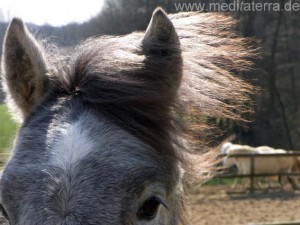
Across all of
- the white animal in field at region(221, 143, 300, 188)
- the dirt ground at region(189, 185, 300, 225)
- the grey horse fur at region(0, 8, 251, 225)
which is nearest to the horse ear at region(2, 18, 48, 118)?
the grey horse fur at region(0, 8, 251, 225)

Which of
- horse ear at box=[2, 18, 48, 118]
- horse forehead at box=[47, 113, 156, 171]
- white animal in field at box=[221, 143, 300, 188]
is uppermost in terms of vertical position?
horse ear at box=[2, 18, 48, 118]

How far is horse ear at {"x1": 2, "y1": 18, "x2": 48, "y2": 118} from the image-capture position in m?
2.10

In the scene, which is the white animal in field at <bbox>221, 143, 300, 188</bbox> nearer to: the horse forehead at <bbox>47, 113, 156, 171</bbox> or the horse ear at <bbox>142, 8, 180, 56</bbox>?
the horse ear at <bbox>142, 8, 180, 56</bbox>

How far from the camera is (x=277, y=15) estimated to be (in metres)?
15.6

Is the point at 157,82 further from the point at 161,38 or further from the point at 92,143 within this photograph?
the point at 92,143

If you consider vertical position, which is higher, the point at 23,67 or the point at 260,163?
the point at 23,67

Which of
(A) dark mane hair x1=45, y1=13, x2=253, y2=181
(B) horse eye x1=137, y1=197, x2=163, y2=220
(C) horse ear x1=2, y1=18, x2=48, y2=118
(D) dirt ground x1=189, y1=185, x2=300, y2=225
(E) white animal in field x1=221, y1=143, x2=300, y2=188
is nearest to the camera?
(B) horse eye x1=137, y1=197, x2=163, y2=220

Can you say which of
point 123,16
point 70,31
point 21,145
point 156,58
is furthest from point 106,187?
point 123,16

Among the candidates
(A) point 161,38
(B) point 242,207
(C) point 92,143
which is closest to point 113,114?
(C) point 92,143

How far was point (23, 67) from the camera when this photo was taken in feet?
7.07

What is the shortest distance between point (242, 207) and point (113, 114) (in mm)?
9968

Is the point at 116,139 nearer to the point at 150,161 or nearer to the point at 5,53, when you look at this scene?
the point at 150,161

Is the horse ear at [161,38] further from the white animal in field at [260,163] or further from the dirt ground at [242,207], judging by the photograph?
the white animal in field at [260,163]

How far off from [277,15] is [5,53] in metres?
14.6
